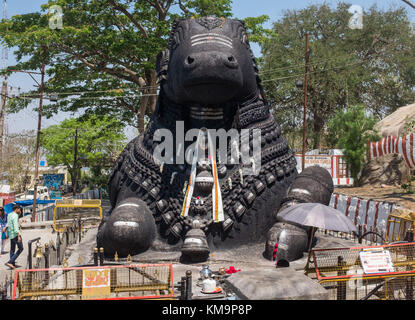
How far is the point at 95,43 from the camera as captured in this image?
20.4m

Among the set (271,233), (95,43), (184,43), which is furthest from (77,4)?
(271,233)

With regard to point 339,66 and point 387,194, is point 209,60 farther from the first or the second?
point 339,66

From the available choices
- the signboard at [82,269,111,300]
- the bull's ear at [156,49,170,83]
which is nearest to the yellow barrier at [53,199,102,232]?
the bull's ear at [156,49,170,83]

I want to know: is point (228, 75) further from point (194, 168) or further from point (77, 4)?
point (77, 4)

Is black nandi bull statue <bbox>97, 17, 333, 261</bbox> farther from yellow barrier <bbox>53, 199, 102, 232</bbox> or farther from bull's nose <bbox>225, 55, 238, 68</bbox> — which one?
yellow barrier <bbox>53, 199, 102, 232</bbox>

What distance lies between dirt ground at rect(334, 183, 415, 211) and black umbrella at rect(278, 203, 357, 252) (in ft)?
40.9

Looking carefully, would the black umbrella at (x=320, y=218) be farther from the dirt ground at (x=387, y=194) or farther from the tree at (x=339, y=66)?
the tree at (x=339, y=66)

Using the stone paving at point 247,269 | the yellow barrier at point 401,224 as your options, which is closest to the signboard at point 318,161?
the yellow barrier at point 401,224

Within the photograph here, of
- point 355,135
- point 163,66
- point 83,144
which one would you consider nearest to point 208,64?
point 163,66

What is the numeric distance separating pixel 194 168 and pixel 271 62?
93.8ft

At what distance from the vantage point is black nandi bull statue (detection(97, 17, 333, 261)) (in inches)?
245

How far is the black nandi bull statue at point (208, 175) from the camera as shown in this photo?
621 centimetres

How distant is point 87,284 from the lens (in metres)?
4.41

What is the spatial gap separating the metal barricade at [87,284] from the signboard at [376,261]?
2117mm
